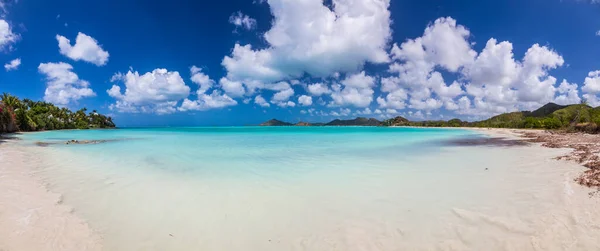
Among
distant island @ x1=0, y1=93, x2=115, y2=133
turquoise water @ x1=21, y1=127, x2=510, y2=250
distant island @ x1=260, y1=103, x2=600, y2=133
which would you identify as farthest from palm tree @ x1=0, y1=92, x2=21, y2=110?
distant island @ x1=260, y1=103, x2=600, y2=133

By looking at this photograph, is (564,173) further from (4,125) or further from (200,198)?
(4,125)

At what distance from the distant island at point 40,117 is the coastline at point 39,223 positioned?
38568mm

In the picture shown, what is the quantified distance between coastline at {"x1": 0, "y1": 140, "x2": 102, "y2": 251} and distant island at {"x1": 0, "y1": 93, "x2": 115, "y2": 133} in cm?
3857

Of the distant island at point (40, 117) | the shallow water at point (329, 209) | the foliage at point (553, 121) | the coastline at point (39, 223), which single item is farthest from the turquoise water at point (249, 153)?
the foliage at point (553, 121)

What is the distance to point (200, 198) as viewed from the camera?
613 cm

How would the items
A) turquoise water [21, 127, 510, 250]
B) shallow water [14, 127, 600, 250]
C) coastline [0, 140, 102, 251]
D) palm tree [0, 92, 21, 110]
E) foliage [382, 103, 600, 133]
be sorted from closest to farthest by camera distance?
1. coastline [0, 140, 102, 251]
2. shallow water [14, 127, 600, 250]
3. turquoise water [21, 127, 510, 250]
4. foliage [382, 103, 600, 133]
5. palm tree [0, 92, 21, 110]

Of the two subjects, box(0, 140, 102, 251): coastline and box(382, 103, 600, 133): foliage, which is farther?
box(382, 103, 600, 133): foliage

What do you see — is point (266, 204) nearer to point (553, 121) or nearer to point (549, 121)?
point (553, 121)

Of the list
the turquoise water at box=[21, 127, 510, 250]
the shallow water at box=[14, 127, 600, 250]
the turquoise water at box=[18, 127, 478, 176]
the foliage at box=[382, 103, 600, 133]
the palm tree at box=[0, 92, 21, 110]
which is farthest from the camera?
the palm tree at box=[0, 92, 21, 110]

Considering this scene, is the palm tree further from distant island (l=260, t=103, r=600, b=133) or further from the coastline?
distant island (l=260, t=103, r=600, b=133)

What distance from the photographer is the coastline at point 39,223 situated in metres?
3.71

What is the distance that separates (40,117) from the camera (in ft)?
184

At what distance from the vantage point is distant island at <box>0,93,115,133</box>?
37812 millimetres

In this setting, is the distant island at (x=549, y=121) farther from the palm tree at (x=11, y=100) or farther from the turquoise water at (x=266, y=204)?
the palm tree at (x=11, y=100)
